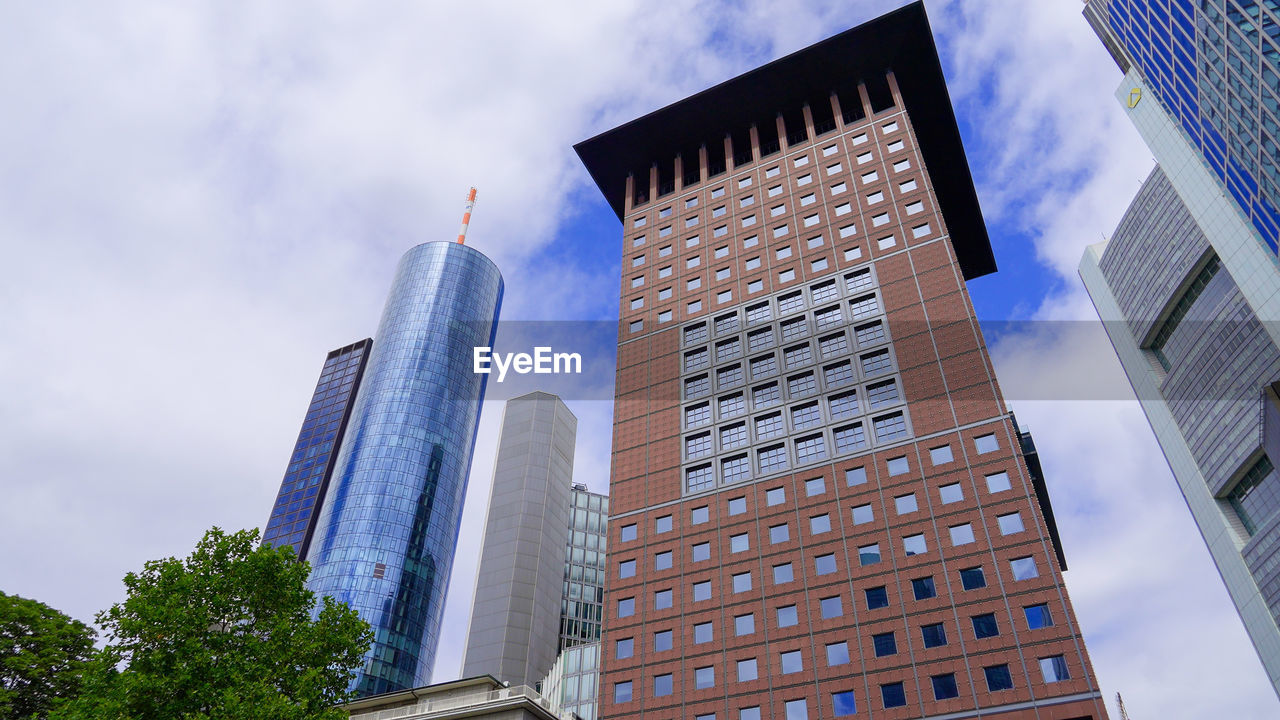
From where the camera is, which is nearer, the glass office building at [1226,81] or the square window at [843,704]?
the square window at [843,704]

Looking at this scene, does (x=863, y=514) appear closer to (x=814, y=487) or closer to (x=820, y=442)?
(x=814, y=487)

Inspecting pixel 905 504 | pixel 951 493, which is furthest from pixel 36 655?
pixel 951 493

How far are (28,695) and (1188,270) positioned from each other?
427 ft

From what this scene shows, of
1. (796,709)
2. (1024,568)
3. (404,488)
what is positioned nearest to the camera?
(1024,568)

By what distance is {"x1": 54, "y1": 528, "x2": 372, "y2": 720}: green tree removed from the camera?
2825 centimetres

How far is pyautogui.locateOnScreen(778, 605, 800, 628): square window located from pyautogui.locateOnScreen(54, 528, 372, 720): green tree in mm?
26123

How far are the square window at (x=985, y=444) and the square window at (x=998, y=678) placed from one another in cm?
1339

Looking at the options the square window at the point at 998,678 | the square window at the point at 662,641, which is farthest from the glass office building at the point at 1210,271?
the square window at the point at 662,641

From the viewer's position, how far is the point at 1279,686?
313ft

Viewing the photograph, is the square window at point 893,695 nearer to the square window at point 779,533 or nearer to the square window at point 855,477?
the square window at point 779,533

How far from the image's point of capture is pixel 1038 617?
145 ft

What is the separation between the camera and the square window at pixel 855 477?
54250 millimetres

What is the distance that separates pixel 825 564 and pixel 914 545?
17.8ft

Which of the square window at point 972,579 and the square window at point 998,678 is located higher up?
the square window at point 972,579
